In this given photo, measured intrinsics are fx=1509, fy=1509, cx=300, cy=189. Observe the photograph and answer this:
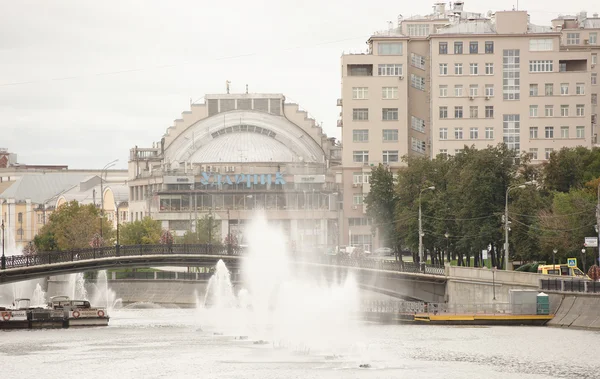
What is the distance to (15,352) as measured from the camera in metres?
94.6

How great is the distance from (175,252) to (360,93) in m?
64.5

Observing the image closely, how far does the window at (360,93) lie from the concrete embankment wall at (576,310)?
78685 millimetres

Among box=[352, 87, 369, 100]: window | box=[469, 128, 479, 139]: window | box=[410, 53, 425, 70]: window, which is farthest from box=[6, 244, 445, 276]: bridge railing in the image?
box=[410, 53, 425, 70]: window

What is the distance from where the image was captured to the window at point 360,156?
183250 mm

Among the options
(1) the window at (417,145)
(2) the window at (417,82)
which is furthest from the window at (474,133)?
(2) the window at (417,82)

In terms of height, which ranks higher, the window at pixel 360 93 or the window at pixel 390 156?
the window at pixel 360 93

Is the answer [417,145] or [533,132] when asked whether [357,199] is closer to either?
[417,145]

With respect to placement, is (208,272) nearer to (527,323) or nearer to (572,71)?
(572,71)

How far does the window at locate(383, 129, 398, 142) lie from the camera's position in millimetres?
182125

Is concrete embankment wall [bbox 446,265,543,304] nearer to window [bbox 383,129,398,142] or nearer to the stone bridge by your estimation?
the stone bridge

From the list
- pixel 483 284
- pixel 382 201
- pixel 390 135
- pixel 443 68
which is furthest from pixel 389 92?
pixel 483 284

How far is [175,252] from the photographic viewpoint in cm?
12088

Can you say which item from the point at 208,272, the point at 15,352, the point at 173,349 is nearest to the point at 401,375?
the point at 173,349

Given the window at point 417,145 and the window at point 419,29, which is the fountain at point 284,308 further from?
the window at point 419,29
